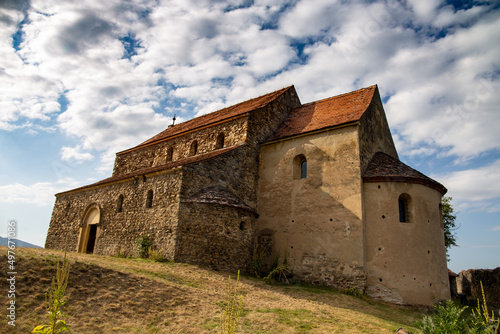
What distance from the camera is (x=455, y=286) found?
28547 mm

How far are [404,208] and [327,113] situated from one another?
6.88 m

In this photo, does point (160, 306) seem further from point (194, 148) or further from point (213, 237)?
point (194, 148)

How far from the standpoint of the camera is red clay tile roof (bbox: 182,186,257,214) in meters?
15.4

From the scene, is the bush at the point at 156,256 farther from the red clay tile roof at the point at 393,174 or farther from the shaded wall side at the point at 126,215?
the red clay tile roof at the point at 393,174

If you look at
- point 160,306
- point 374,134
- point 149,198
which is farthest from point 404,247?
point 149,198

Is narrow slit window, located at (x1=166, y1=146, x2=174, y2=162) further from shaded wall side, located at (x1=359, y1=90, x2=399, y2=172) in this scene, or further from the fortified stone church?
shaded wall side, located at (x1=359, y1=90, x2=399, y2=172)

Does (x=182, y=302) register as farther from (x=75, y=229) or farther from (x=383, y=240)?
(x=75, y=229)

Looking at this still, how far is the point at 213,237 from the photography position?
1534 cm

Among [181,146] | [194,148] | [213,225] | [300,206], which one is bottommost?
[213,225]

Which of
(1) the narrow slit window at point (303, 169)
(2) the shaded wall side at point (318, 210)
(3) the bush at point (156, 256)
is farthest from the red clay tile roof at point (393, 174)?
(3) the bush at point (156, 256)

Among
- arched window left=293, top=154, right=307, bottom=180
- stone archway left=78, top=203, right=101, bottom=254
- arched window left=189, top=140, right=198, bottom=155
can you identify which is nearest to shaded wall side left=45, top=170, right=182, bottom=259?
stone archway left=78, top=203, right=101, bottom=254

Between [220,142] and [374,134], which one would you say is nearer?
[374,134]

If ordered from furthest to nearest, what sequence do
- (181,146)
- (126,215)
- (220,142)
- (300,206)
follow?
1. (181,146)
2. (220,142)
3. (126,215)
4. (300,206)

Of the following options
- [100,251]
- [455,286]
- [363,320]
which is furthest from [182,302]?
[455,286]
